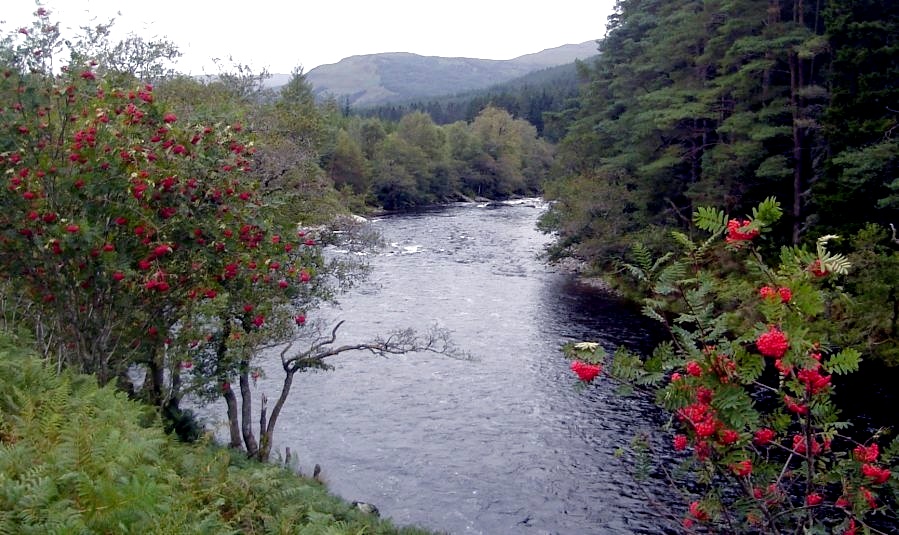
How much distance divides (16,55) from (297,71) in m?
30.1

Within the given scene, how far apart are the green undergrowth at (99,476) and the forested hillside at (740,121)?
10962 millimetres

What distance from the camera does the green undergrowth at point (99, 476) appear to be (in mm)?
4535

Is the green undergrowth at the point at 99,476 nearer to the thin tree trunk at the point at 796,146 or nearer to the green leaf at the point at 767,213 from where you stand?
the green leaf at the point at 767,213

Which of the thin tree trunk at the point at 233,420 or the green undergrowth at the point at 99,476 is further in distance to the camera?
the thin tree trunk at the point at 233,420

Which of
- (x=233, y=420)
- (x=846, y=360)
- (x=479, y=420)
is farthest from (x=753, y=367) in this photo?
(x=479, y=420)

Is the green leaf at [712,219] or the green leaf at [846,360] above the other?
the green leaf at [712,219]

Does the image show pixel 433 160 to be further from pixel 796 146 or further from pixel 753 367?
pixel 753 367

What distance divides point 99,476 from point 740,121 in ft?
91.9

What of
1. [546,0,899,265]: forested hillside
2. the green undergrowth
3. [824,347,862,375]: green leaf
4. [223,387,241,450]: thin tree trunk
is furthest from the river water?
[546,0,899,265]: forested hillside

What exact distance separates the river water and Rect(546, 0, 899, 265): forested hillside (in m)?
4.62

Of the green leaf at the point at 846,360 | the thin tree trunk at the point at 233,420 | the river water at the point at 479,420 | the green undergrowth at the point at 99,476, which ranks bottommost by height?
the river water at the point at 479,420

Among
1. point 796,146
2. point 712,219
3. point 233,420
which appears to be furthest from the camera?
point 796,146

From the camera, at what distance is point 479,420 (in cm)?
1859

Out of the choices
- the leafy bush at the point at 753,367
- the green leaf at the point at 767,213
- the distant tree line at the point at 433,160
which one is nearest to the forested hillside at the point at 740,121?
the leafy bush at the point at 753,367
